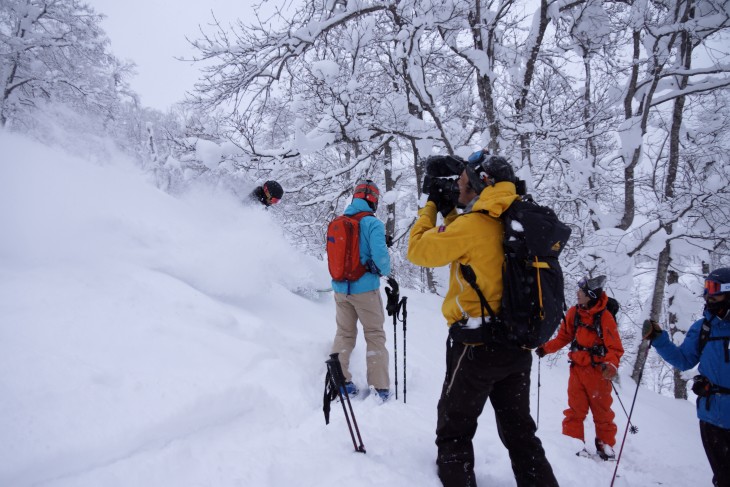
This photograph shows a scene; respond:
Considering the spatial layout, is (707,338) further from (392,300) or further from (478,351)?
(392,300)

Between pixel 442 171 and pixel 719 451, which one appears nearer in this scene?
pixel 442 171

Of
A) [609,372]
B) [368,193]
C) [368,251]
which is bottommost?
[609,372]

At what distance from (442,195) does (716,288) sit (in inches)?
89.2

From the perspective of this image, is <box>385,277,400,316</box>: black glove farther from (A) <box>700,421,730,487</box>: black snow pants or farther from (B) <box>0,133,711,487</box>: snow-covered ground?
(A) <box>700,421,730,487</box>: black snow pants

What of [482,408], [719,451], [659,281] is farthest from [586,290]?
[659,281]

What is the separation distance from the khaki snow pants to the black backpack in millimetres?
1909

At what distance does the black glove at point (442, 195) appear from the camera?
91.0 inches

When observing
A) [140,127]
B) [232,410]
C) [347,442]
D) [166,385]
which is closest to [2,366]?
[166,385]

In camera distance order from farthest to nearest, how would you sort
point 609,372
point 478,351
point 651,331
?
point 609,372 < point 651,331 < point 478,351

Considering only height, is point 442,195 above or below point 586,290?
above

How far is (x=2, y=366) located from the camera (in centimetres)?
239

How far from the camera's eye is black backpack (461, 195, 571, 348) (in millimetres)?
1911

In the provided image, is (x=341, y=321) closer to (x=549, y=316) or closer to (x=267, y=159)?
(x=549, y=316)

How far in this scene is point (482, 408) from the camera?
201 cm
